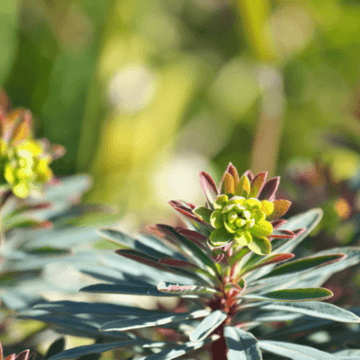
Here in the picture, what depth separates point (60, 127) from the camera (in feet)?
6.67

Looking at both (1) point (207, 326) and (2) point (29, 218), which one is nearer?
(1) point (207, 326)

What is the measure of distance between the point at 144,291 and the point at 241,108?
2.42 metres

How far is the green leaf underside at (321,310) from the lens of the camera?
0.36 metres

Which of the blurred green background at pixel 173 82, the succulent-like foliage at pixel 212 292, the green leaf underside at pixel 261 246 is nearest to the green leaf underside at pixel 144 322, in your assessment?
the succulent-like foliage at pixel 212 292

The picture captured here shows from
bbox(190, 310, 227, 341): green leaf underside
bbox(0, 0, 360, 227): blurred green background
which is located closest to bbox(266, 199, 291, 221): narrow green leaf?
bbox(190, 310, 227, 341): green leaf underside

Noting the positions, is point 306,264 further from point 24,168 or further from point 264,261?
point 24,168

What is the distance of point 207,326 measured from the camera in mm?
362

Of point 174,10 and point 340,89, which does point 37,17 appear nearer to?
point 174,10

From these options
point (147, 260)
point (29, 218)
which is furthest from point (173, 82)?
point (147, 260)

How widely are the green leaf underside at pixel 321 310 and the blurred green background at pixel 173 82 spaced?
118 cm

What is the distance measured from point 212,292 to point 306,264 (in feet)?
0.33

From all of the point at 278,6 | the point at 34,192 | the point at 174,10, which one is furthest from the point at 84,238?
the point at 174,10

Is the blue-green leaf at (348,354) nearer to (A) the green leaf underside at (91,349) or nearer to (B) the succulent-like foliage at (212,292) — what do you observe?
(B) the succulent-like foliage at (212,292)

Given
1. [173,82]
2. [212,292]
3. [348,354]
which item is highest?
[173,82]
